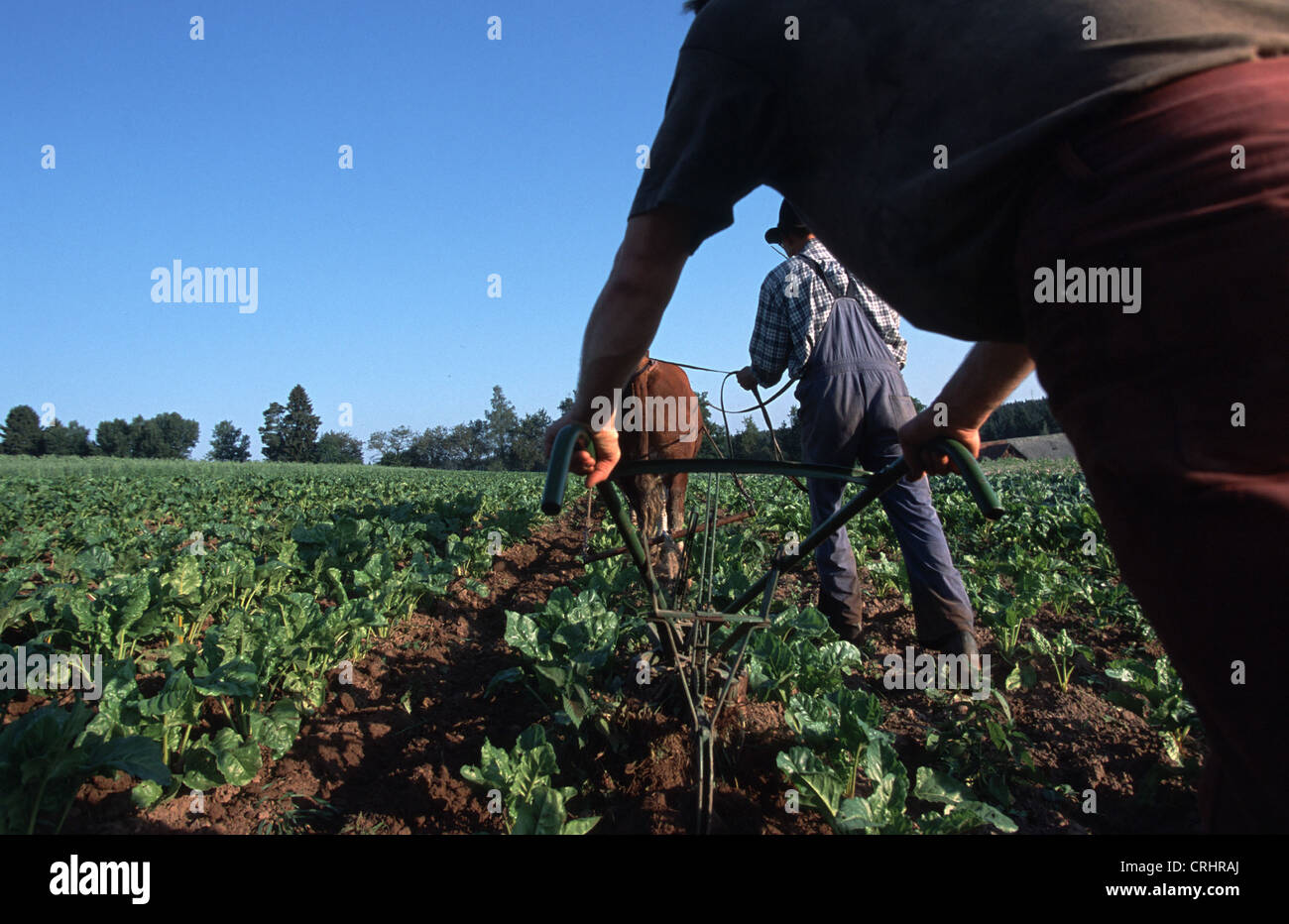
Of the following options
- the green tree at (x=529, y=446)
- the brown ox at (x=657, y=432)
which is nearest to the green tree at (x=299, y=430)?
the green tree at (x=529, y=446)

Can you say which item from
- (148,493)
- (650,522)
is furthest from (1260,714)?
(148,493)

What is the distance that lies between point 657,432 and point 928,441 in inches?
198

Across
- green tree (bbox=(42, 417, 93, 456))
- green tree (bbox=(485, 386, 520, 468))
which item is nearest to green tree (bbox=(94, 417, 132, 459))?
green tree (bbox=(42, 417, 93, 456))

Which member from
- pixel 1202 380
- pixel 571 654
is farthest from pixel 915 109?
pixel 571 654

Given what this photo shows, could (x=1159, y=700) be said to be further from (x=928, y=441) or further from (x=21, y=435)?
(x=21, y=435)

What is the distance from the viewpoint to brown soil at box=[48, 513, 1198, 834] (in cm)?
244

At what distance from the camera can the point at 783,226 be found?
15.3 ft

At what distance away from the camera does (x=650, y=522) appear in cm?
619

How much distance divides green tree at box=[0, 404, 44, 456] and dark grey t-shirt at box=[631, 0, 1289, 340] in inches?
4427

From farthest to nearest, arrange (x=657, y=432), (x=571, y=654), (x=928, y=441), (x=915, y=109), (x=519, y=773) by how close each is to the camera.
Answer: (x=657, y=432), (x=571, y=654), (x=519, y=773), (x=928, y=441), (x=915, y=109)

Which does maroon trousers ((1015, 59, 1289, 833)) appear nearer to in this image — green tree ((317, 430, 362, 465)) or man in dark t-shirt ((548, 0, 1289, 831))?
man in dark t-shirt ((548, 0, 1289, 831))

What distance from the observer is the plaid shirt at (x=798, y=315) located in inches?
179

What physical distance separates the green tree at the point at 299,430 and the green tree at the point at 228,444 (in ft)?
64.3
